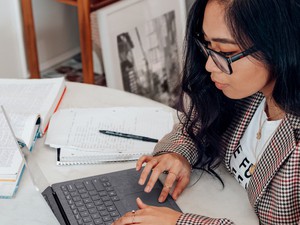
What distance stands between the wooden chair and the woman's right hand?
57.1 inches

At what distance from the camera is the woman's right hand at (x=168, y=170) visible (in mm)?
1246

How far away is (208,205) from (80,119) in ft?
1.52

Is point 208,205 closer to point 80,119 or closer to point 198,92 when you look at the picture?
point 198,92

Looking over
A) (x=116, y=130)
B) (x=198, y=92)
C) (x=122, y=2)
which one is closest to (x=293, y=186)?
(x=198, y=92)

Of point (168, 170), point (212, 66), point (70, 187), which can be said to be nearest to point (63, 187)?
point (70, 187)

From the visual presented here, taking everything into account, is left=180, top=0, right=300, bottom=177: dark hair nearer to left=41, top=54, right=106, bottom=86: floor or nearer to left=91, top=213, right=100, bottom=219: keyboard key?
left=91, top=213, right=100, bottom=219: keyboard key

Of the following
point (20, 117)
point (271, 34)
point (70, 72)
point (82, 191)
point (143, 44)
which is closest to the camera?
point (271, 34)

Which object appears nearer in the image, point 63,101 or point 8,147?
point 8,147

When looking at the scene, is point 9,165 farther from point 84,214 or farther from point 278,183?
point 278,183

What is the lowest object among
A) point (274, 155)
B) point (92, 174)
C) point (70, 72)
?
point (70, 72)

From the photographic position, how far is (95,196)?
123cm

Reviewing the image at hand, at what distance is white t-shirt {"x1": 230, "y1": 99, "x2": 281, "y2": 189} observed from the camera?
1253 mm

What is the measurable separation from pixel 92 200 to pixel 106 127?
0.32m

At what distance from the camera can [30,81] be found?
167cm
